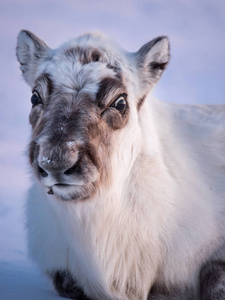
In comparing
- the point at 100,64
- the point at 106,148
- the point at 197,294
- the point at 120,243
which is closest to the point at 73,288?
the point at 120,243

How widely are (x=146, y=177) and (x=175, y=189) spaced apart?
0.64 meters

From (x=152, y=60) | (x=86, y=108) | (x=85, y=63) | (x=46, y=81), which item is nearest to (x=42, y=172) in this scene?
(x=86, y=108)

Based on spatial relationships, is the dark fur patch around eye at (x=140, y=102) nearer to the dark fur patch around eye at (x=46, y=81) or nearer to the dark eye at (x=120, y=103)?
the dark eye at (x=120, y=103)

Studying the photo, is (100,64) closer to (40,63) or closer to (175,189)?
(40,63)

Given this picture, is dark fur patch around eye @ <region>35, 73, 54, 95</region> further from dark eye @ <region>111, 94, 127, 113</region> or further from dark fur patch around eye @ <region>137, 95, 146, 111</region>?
dark fur patch around eye @ <region>137, 95, 146, 111</region>

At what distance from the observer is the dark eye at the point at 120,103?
656cm

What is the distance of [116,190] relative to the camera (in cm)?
673

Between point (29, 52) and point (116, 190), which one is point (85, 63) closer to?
point (29, 52)

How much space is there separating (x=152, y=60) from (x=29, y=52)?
1.91 meters

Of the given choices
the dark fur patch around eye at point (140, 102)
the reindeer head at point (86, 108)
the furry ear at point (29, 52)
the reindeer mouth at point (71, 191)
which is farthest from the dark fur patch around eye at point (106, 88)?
the furry ear at point (29, 52)

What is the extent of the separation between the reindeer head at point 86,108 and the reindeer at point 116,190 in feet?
0.05

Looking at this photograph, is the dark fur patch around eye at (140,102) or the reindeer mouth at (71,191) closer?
the reindeer mouth at (71,191)

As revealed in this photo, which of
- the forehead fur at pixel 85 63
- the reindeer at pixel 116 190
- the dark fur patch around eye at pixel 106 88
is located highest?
the forehead fur at pixel 85 63

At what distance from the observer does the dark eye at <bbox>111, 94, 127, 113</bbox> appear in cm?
656
